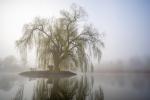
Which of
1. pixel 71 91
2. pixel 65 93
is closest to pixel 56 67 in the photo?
pixel 71 91

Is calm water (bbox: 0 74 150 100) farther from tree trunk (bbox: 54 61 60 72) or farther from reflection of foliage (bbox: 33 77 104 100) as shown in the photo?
tree trunk (bbox: 54 61 60 72)

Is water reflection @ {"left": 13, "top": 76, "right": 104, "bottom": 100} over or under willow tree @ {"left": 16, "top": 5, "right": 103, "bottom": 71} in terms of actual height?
under

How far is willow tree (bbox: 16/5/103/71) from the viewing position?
566 centimetres

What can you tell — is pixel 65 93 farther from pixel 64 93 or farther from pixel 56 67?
pixel 56 67

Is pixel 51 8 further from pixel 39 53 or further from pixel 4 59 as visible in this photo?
pixel 4 59

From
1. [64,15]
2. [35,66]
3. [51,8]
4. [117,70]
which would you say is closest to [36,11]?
[51,8]

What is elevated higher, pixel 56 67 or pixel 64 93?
pixel 56 67

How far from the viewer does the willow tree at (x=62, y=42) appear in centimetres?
566

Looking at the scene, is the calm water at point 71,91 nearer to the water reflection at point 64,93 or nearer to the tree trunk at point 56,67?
the water reflection at point 64,93

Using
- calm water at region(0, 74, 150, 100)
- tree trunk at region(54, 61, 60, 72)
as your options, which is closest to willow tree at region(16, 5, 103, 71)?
tree trunk at region(54, 61, 60, 72)

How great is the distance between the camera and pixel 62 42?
6.12 metres

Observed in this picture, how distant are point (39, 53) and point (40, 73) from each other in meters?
0.70

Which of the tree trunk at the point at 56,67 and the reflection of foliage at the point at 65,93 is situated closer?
the reflection of foliage at the point at 65,93

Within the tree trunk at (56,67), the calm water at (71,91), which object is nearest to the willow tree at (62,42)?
the tree trunk at (56,67)
